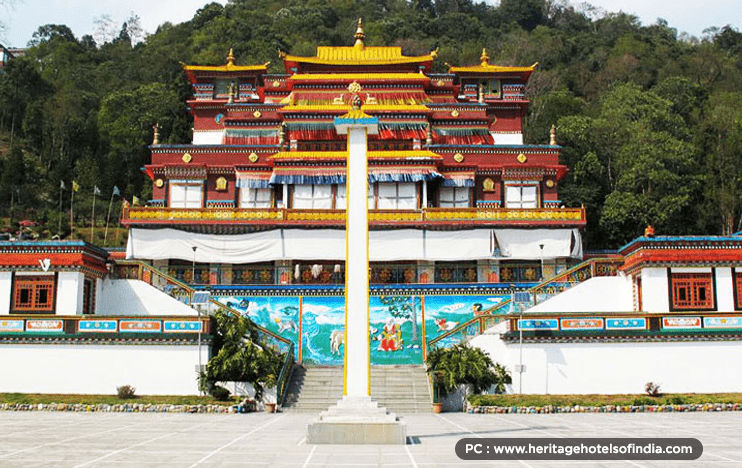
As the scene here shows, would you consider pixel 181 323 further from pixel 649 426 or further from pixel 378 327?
pixel 649 426

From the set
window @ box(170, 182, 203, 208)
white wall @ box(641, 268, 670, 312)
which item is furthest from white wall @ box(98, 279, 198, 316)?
white wall @ box(641, 268, 670, 312)

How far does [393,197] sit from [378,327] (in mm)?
10555

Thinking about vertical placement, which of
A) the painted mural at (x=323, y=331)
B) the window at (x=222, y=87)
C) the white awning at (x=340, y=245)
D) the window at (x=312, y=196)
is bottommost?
the painted mural at (x=323, y=331)

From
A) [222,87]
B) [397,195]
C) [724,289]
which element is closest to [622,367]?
[724,289]

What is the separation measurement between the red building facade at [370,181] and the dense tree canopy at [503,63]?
9.55 metres

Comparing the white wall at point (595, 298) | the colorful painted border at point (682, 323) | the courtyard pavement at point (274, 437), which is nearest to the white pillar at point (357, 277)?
the courtyard pavement at point (274, 437)

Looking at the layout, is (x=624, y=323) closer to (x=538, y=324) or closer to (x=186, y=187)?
(x=538, y=324)

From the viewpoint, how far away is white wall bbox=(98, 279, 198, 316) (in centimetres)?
3634

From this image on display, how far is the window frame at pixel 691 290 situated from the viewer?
112 feet

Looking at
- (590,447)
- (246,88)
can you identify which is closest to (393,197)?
(246,88)

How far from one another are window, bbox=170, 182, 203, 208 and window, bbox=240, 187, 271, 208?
2.43 metres

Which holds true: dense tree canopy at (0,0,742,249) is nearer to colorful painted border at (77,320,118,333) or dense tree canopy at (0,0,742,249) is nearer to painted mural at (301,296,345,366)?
painted mural at (301,296,345,366)

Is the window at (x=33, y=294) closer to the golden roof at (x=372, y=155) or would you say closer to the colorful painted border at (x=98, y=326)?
the colorful painted border at (x=98, y=326)

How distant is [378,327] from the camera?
39156 mm
